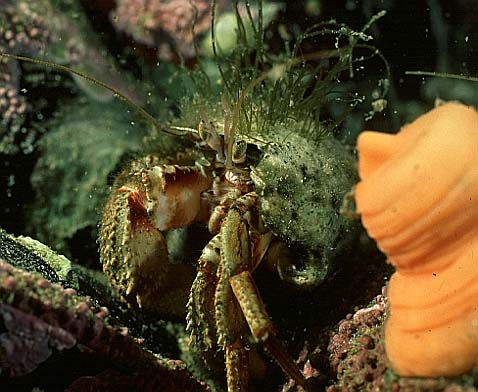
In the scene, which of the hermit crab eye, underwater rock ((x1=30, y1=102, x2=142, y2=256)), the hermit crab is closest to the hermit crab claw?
the hermit crab

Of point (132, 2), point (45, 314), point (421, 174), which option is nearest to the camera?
point (421, 174)

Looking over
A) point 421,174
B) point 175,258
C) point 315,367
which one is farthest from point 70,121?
point 421,174

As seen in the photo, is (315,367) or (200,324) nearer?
(315,367)

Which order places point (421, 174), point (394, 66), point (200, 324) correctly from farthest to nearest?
point (394, 66) → point (200, 324) → point (421, 174)

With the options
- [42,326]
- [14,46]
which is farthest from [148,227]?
[14,46]

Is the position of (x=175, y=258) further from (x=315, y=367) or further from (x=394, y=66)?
(x=394, y=66)

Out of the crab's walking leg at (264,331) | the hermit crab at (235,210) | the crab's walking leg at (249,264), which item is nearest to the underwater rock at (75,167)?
the hermit crab at (235,210)

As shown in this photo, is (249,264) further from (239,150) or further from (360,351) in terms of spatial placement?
(360,351)
